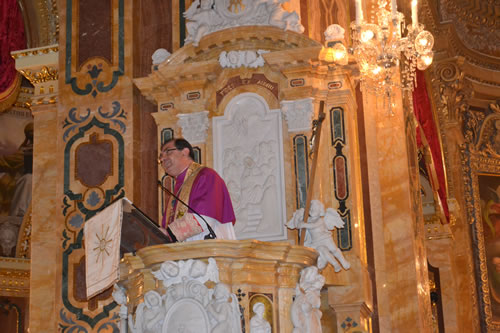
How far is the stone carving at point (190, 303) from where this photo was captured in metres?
5.72

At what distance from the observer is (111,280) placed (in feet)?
20.2

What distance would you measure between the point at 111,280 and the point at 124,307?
0.39m

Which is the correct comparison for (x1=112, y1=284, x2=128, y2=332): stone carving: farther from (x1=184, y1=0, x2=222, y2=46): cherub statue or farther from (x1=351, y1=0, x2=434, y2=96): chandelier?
(x1=351, y1=0, x2=434, y2=96): chandelier

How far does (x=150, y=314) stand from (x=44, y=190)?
11.9 feet

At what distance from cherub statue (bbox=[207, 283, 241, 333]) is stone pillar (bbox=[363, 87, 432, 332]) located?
101 inches

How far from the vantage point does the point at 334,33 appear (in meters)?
8.24

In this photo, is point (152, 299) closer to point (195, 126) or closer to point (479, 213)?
point (195, 126)

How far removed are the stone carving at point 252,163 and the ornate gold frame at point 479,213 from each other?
Answer: 6578 mm

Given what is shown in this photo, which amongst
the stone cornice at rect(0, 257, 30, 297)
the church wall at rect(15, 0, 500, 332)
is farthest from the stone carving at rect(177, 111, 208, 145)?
the stone cornice at rect(0, 257, 30, 297)

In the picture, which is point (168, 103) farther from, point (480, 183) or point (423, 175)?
point (480, 183)

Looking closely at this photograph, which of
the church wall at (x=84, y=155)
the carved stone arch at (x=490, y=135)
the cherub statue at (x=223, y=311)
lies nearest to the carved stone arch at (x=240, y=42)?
the church wall at (x=84, y=155)

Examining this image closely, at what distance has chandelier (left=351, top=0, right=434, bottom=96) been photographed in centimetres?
804

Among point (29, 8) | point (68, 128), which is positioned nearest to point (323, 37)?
point (68, 128)

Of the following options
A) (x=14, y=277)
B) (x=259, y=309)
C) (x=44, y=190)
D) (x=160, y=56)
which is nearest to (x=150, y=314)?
(x=259, y=309)
